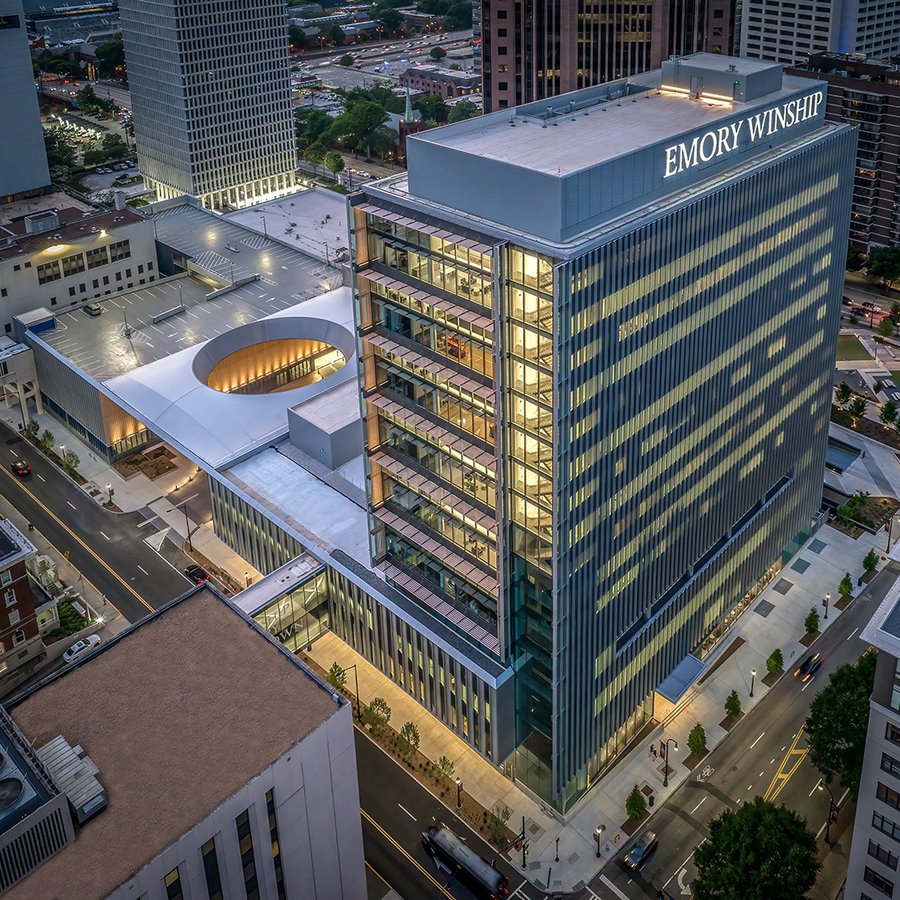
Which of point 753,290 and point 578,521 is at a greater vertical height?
point 753,290

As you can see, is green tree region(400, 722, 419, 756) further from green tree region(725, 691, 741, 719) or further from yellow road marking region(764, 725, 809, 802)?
yellow road marking region(764, 725, 809, 802)

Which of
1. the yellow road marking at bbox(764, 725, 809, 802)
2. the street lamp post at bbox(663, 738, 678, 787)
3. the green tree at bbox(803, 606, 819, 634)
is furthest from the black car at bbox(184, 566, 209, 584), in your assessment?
the green tree at bbox(803, 606, 819, 634)

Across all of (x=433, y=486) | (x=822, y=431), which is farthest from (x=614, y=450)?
(x=822, y=431)

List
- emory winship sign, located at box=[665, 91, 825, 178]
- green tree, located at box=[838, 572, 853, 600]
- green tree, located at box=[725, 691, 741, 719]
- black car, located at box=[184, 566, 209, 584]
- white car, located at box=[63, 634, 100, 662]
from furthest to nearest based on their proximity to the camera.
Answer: black car, located at box=[184, 566, 209, 584] → green tree, located at box=[838, 572, 853, 600] → white car, located at box=[63, 634, 100, 662] → green tree, located at box=[725, 691, 741, 719] → emory winship sign, located at box=[665, 91, 825, 178]

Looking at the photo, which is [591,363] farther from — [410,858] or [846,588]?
[846,588]

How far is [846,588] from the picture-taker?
554 feet

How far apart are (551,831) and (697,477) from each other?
165 ft

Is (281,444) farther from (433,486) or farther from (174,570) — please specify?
(433,486)

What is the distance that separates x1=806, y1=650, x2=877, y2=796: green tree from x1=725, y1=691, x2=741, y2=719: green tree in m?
11.6

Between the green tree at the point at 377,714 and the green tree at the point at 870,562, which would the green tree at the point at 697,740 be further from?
the green tree at the point at 870,562

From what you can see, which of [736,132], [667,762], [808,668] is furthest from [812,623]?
[736,132]

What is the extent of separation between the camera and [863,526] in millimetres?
186125

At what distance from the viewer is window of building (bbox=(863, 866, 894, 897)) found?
107000 mm

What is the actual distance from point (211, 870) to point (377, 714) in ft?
174
